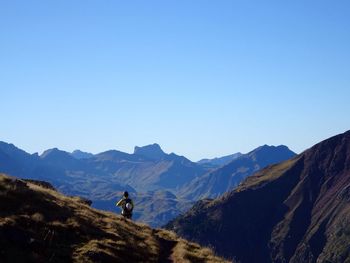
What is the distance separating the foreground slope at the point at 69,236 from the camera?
73.9 feet

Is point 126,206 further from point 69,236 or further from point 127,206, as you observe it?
point 69,236

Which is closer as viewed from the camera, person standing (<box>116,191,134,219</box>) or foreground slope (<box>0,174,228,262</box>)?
foreground slope (<box>0,174,228,262</box>)

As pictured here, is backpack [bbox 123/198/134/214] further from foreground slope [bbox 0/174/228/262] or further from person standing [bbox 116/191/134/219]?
foreground slope [bbox 0/174/228/262]

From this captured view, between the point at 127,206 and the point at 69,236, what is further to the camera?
the point at 127,206

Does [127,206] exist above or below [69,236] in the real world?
above

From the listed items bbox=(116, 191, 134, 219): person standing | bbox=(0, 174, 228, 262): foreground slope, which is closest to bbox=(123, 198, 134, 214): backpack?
bbox=(116, 191, 134, 219): person standing

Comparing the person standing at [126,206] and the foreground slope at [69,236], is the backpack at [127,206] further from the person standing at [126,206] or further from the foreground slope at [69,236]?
the foreground slope at [69,236]

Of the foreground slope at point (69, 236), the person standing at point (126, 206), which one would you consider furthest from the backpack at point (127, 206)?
the foreground slope at point (69, 236)

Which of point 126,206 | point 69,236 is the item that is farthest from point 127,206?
point 69,236

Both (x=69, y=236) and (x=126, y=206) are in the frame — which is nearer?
(x=69, y=236)

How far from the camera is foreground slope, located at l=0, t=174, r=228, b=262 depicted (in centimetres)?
2253

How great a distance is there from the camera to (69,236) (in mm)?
25344

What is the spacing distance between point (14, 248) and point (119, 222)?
38.2ft

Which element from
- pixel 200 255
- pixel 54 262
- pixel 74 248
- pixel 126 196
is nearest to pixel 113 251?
pixel 74 248
